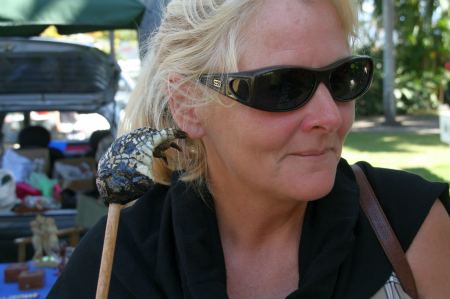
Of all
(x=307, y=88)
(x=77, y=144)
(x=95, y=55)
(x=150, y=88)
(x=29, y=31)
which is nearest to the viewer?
(x=307, y=88)

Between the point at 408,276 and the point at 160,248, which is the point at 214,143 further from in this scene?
the point at 408,276

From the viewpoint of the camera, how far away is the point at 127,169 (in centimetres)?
134

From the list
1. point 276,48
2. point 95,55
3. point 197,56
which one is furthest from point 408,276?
point 95,55

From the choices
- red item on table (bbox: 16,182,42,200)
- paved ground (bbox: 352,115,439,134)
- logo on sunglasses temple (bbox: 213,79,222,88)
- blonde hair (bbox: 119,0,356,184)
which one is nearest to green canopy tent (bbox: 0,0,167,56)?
red item on table (bbox: 16,182,42,200)

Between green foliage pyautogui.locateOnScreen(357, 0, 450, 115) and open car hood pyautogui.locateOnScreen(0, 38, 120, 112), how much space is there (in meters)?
14.3

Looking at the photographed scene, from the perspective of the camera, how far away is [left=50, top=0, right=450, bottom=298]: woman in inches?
51.7

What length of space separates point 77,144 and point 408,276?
22.6ft

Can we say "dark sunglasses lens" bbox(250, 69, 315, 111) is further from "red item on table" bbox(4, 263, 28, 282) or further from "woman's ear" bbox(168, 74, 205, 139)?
"red item on table" bbox(4, 263, 28, 282)

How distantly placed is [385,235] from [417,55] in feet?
67.0

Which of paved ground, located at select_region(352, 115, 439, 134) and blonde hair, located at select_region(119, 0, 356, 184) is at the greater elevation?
blonde hair, located at select_region(119, 0, 356, 184)

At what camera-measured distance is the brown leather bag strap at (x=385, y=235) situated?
135 cm

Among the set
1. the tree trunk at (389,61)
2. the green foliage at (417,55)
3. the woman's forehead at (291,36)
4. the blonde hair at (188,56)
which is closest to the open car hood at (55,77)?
the blonde hair at (188,56)

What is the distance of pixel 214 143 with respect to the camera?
4.88 ft

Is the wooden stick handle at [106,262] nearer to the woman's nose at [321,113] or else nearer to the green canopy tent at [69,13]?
the woman's nose at [321,113]
